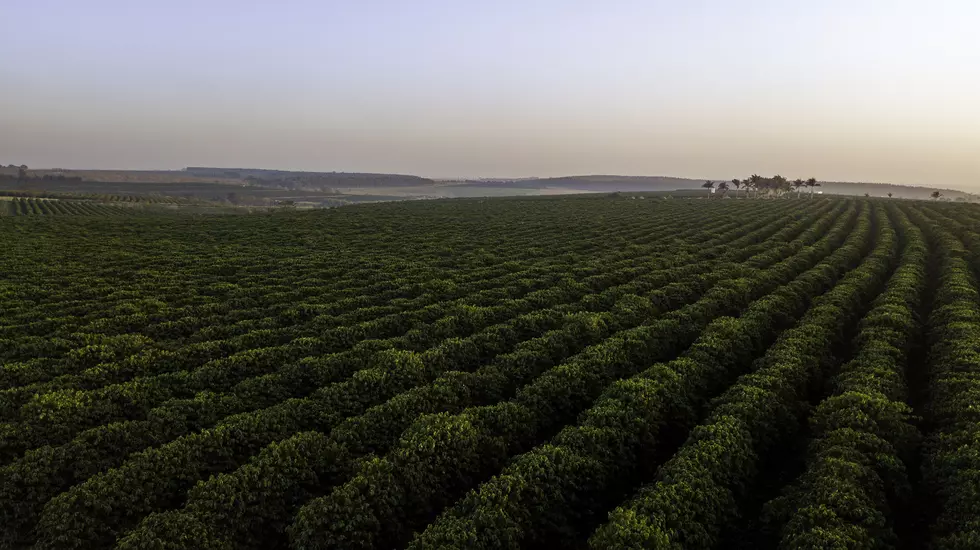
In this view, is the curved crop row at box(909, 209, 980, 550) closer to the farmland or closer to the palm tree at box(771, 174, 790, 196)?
the farmland

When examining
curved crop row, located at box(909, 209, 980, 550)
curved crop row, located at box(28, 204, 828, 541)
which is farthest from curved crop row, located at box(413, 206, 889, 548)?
curved crop row, located at box(28, 204, 828, 541)

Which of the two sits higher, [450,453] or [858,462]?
[858,462]

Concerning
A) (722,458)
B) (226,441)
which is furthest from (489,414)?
(226,441)

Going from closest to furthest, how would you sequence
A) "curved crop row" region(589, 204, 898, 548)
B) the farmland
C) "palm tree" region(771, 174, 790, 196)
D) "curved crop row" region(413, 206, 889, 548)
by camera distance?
"curved crop row" region(589, 204, 898, 548), "curved crop row" region(413, 206, 889, 548), the farmland, "palm tree" region(771, 174, 790, 196)

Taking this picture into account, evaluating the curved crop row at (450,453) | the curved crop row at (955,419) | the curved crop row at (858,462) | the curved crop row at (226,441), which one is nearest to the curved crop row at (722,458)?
the curved crop row at (858,462)

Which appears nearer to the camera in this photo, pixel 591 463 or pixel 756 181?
pixel 591 463

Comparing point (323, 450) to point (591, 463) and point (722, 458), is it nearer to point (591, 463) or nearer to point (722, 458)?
point (591, 463)

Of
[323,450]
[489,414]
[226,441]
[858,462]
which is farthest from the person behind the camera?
[489,414]

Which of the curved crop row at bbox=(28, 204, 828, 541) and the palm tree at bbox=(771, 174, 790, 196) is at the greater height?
the palm tree at bbox=(771, 174, 790, 196)

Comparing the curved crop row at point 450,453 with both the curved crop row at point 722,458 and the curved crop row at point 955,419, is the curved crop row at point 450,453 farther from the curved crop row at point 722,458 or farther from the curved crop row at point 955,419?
the curved crop row at point 955,419
